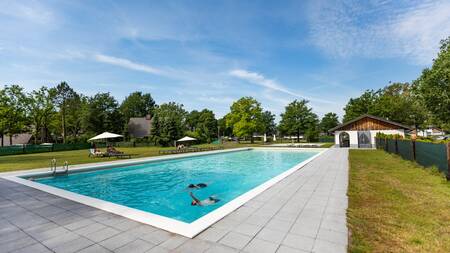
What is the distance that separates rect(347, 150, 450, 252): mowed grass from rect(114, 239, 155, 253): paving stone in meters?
2.67

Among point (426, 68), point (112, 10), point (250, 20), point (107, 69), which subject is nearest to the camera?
point (112, 10)

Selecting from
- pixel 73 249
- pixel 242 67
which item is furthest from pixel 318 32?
pixel 73 249

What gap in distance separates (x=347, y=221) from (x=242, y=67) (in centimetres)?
1686

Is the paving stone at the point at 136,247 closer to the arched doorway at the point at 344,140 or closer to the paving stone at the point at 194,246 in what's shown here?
the paving stone at the point at 194,246

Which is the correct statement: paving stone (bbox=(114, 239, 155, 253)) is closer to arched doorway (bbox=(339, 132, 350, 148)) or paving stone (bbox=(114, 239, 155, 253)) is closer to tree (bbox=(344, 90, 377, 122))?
arched doorway (bbox=(339, 132, 350, 148))

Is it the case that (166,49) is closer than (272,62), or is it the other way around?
(166,49)

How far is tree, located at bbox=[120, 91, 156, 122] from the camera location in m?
58.8

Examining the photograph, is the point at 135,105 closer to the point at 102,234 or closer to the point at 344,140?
the point at 344,140

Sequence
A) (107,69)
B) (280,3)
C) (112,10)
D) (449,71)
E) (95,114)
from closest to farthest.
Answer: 1. (112,10)
2. (280,3)
3. (107,69)
4. (449,71)
5. (95,114)

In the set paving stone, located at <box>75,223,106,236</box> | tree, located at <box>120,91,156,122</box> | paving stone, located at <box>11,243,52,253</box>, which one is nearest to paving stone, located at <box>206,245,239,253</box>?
paving stone, located at <box>75,223,106,236</box>

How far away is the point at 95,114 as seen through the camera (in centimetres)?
3697

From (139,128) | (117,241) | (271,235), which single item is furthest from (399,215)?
(139,128)

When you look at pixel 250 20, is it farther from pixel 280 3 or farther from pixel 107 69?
pixel 107 69

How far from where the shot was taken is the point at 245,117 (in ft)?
121
